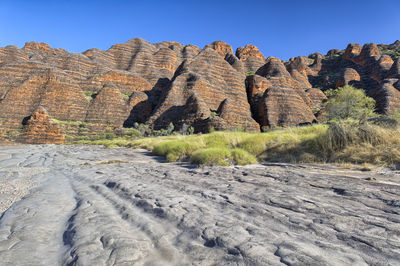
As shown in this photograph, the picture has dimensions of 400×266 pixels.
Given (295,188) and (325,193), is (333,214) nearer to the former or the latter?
(325,193)

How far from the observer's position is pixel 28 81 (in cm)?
3167

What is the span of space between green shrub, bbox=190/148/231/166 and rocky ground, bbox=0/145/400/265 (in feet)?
6.50

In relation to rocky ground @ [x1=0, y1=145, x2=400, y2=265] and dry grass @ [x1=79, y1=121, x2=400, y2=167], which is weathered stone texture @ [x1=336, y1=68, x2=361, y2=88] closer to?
dry grass @ [x1=79, y1=121, x2=400, y2=167]

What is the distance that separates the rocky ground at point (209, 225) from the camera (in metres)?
1.11

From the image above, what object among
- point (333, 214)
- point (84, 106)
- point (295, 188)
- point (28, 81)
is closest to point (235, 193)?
point (295, 188)

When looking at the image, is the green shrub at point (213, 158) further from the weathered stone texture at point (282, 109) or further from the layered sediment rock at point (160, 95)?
the weathered stone texture at point (282, 109)

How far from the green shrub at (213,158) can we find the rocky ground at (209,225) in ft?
6.50

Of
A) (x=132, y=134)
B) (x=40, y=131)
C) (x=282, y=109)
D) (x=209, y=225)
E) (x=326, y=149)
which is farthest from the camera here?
(x=282, y=109)

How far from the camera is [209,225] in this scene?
1.48 m

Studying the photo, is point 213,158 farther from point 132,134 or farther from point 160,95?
point 160,95

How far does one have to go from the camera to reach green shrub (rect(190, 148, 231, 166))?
4.63 meters

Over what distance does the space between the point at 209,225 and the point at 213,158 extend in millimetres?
3273

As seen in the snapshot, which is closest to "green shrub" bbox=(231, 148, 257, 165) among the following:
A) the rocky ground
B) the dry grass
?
the dry grass

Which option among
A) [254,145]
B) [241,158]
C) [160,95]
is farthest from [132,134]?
[241,158]
